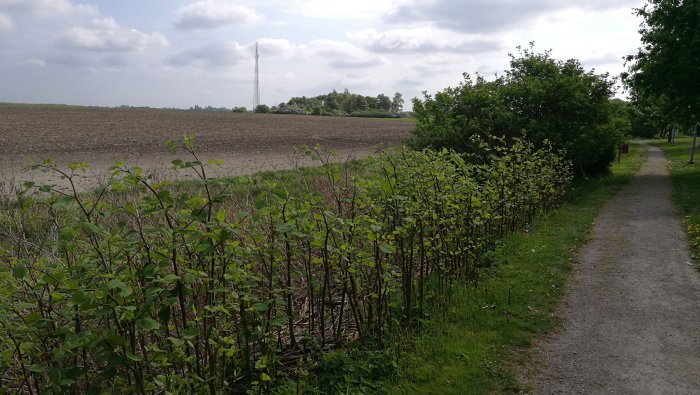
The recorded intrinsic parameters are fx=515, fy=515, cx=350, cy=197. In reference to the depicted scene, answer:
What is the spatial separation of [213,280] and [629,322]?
518cm

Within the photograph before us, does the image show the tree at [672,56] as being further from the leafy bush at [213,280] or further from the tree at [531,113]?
the leafy bush at [213,280]

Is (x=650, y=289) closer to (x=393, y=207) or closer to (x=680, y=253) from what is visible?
(x=680, y=253)

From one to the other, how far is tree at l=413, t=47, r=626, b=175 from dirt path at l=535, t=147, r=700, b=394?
21.0ft

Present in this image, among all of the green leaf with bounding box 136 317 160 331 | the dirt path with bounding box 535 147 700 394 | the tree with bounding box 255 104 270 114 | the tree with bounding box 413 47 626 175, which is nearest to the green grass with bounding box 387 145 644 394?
the dirt path with bounding box 535 147 700 394

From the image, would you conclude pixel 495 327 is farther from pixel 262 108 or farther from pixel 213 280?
pixel 262 108

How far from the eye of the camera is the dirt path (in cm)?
496

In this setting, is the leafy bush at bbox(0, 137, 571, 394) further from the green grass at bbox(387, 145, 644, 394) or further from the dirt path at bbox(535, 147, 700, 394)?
the dirt path at bbox(535, 147, 700, 394)

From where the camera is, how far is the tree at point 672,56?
61.8 ft

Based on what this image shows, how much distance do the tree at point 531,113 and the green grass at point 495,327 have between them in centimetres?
726

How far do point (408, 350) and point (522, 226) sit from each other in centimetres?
704

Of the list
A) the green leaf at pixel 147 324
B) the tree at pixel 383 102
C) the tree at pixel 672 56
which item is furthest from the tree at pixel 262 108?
the green leaf at pixel 147 324

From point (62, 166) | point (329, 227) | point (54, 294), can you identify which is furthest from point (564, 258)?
point (62, 166)

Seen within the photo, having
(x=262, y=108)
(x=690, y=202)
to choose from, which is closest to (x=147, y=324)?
(x=690, y=202)

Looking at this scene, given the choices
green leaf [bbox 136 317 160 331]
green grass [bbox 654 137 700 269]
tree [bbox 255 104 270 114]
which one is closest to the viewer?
green leaf [bbox 136 317 160 331]
